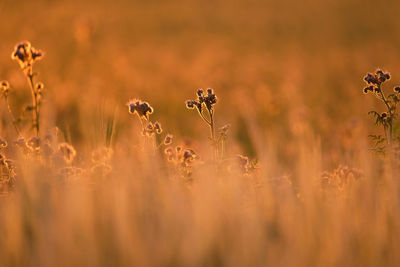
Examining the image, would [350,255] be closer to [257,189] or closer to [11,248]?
[257,189]

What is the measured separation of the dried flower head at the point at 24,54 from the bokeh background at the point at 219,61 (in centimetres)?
49

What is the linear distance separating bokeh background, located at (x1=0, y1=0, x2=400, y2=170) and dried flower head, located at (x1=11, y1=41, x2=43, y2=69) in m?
0.49

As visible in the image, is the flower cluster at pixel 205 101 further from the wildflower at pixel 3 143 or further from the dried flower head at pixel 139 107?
the wildflower at pixel 3 143

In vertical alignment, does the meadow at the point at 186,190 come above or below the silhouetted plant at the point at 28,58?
below

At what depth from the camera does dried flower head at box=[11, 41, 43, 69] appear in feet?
10.4

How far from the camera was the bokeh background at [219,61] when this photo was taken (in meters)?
6.04

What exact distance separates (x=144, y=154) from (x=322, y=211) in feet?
2.63

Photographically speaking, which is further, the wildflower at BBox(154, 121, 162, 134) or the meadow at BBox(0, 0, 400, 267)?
the wildflower at BBox(154, 121, 162, 134)

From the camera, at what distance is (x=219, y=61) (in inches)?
431

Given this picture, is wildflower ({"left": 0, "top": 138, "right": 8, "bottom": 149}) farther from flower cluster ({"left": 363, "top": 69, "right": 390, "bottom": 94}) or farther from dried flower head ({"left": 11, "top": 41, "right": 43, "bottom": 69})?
flower cluster ({"left": 363, "top": 69, "right": 390, "bottom": 94})

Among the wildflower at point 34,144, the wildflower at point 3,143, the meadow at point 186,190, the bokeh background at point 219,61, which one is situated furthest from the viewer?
the bokeh background at point 219,61

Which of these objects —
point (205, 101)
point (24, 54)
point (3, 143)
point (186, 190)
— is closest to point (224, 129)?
point (205, 101)

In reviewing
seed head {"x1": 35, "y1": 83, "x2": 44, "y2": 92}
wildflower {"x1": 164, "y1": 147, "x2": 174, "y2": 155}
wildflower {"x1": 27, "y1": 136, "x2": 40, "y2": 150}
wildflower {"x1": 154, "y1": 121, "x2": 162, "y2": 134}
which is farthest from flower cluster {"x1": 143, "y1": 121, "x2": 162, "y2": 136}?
seed head {"x1": 35, "y1": 83, "x2": 44, "y2": 92}

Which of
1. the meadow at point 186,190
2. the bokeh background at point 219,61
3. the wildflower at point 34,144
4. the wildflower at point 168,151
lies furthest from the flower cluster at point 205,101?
the wildflower at point 34,144
